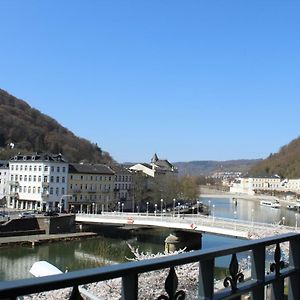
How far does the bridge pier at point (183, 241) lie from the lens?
4862 centimetres

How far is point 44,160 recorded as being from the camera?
2862 inches

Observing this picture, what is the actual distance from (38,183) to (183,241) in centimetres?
3050

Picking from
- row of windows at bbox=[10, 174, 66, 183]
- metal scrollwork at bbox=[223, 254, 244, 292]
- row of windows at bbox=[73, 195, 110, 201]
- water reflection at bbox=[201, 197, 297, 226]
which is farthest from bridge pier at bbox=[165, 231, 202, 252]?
metal scrollwork at bbox=[223, 254, 244, 292]

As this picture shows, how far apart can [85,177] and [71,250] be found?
3516 cm

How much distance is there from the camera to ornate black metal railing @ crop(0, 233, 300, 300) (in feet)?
6.54

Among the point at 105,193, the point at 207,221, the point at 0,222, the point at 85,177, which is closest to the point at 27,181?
the point at 85,177

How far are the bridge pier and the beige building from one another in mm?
26264

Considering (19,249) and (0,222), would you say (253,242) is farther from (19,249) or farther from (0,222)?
(0,222)

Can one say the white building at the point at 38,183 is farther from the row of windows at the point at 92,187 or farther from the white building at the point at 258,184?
the white building at the point at 258,184

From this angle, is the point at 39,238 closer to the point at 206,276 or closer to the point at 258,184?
the point at 206,276

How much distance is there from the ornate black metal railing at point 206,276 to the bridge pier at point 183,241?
4518 cm

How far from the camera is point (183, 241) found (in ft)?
163

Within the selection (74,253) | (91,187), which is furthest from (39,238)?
(91,187)

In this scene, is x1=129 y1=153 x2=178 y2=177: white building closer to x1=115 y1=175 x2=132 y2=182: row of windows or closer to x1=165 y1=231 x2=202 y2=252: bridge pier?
x1=115 y1=175 x2=132 y2=182: row of windows
